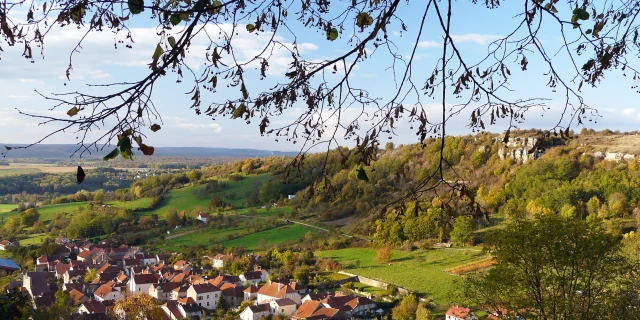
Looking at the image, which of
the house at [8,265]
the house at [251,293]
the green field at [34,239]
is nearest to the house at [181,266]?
the house at [251,293]

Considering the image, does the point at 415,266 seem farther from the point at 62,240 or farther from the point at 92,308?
the point at 62,240

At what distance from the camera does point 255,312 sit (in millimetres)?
16328

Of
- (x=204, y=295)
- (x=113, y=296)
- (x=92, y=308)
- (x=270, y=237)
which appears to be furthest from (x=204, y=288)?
(x=270, y=237)

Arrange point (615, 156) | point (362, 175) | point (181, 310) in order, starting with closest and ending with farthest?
point (362, 175) → point (181, 310) → point (615, 156)

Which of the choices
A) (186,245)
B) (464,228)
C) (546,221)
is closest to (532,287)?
(546,221)

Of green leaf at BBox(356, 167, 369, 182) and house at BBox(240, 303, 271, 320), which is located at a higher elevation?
green leaf at BBox(356, 167, 369, 182)

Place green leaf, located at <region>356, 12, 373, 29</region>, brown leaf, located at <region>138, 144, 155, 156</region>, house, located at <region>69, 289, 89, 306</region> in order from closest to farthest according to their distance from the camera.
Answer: brown leaf, located at <region>138, 144, 155, 156</region>
green leaf, located at <region>356, 12, 373, 29</region>
house, located at <region>69, 289, 89, 306</region>

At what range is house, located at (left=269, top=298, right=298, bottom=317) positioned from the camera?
1670 cm

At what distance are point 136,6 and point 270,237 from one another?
2785 centimetres

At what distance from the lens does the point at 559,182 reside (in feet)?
96.9

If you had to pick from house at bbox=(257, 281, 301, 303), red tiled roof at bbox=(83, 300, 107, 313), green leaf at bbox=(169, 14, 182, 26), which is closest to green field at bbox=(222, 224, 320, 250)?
house at bbox=(257, 281, 301, 303)

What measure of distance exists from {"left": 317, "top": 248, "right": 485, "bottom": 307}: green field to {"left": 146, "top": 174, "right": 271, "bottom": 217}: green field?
1540 centimetres

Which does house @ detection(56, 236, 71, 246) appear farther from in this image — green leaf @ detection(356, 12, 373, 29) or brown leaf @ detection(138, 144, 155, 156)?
brown leaf @ detection(138, 144, 155, 156)

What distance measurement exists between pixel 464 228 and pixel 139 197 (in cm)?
2814
